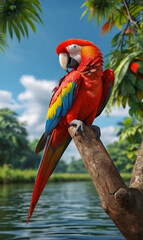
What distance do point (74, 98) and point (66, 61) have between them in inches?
15.7

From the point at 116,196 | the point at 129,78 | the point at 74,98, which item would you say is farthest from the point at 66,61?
the point at 129,78

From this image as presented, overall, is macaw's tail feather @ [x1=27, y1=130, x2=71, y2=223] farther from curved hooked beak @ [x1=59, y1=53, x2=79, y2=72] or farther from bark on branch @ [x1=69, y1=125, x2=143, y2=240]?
curved hooked beak @ [x1=59, y1=53, x2=79, y2=72]

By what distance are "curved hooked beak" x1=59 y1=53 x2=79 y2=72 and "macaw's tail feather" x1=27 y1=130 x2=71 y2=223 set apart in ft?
1.89

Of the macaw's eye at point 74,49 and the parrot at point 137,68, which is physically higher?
the parrot at point 137,68

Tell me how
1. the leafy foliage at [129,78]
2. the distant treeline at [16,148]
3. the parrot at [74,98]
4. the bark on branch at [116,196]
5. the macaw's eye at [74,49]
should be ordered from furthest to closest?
the distant treeline at [16,148], the leafy foliage at [129,78], the macaw's eye at [74,49], the parrot at [74,98], the bark on branch at [116,196]

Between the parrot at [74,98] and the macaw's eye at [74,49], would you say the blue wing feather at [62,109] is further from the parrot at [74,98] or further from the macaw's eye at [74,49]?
the macaw's eye at [74,49]

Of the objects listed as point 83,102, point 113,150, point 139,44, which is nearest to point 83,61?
point 83,102

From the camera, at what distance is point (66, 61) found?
2.14m

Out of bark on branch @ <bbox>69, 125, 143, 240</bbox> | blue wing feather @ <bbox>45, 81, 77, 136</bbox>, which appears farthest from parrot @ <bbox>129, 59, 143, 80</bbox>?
bark on branch @ <bbox>69, 125, 143, 240</bbox>

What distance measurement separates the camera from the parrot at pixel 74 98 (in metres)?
1.88

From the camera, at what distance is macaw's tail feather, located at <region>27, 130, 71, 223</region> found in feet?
5.74

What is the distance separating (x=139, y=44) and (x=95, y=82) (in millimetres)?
4319

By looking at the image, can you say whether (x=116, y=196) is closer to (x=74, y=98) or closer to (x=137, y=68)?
(x=74, y=98)

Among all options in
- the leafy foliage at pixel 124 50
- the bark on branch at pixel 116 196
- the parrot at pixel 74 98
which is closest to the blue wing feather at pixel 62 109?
the parrot at pixel 74 98
